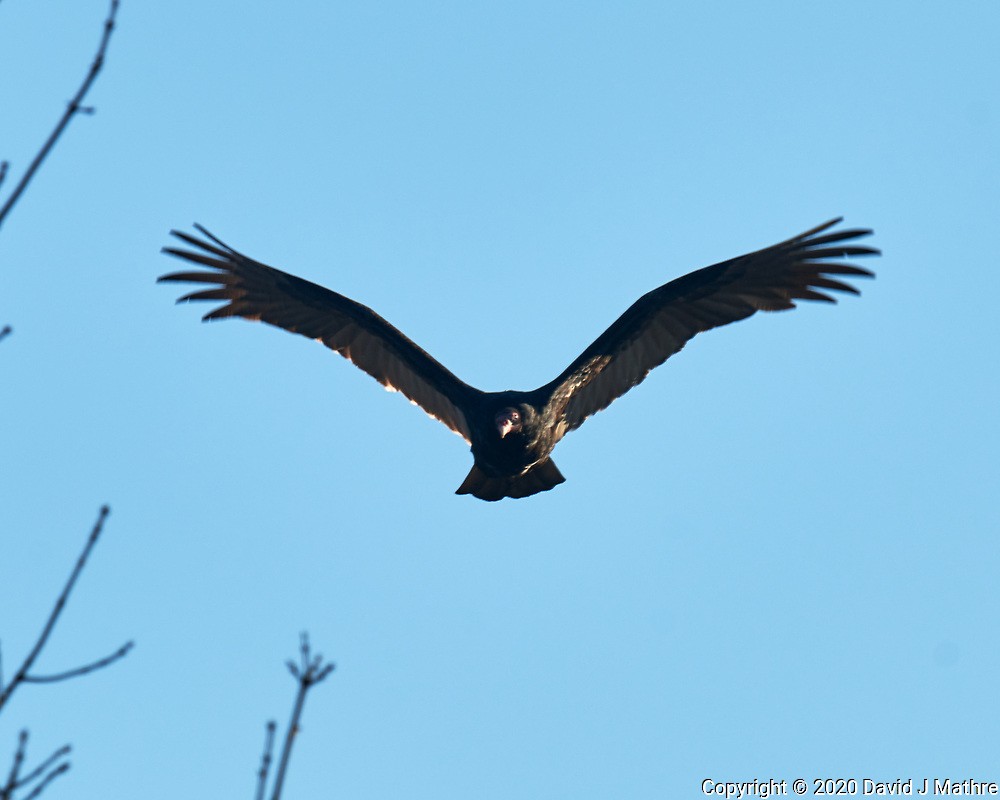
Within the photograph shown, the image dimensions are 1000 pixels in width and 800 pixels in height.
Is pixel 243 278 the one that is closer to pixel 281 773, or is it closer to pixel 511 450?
pixel 511 450

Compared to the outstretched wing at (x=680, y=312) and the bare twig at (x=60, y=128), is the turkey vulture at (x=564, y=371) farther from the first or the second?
the bare twig at (x=60, y=128)

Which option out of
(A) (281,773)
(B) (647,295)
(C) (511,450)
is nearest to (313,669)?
(A) (281,773)

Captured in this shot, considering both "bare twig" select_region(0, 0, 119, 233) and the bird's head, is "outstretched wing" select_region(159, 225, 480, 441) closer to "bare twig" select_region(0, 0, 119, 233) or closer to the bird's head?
the bird's head

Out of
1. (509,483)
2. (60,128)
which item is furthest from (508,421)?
(60,128)

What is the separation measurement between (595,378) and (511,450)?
36.3 inches

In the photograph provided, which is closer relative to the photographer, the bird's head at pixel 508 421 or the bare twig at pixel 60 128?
the bare twig at pixel 60 128

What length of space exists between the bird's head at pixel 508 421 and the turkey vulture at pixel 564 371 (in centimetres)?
1

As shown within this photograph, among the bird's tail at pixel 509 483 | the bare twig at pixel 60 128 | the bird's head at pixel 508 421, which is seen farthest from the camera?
the bird's tail at pixel 509 483

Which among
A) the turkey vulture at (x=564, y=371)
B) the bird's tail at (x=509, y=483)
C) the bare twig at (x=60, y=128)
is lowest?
the bare twig at (x=60, y=128)

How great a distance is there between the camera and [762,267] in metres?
8.04

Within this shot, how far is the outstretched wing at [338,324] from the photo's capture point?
804 cm

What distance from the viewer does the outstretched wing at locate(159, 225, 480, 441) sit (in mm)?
8039

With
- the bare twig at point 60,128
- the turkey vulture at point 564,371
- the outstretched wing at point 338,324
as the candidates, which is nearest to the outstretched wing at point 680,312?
the turkey vulture at point 564,371

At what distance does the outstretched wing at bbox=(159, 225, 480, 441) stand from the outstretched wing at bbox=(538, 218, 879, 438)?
0.79 metres
